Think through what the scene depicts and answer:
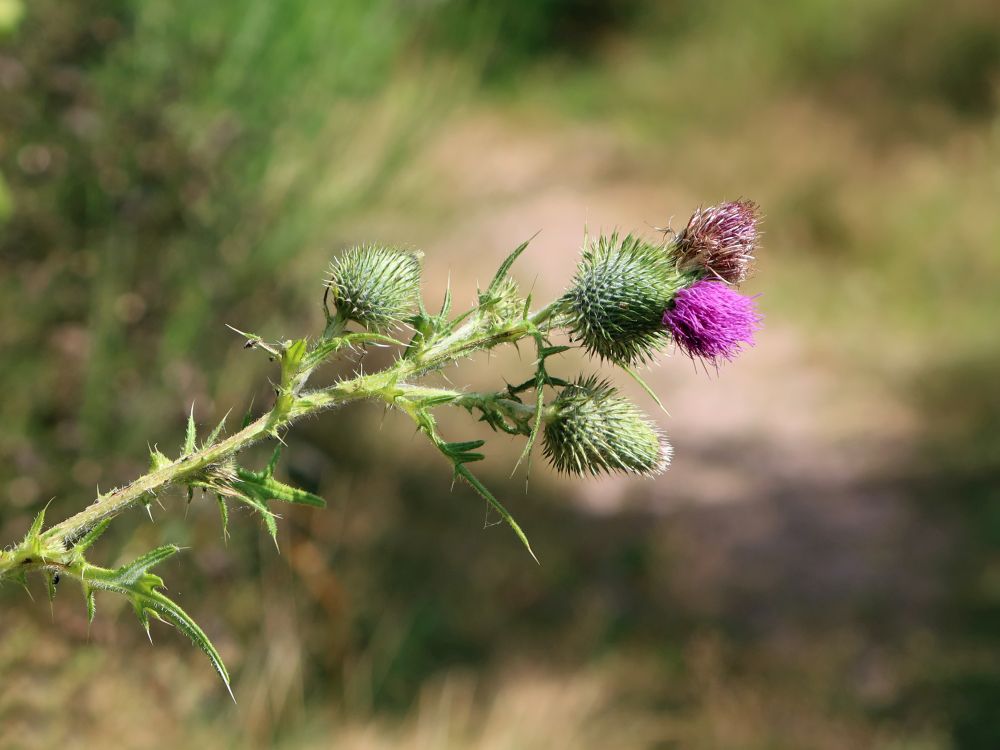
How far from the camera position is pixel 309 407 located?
1534 mm

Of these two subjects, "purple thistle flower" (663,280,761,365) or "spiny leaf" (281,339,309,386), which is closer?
"spiny leaf" (281,339,309,386)

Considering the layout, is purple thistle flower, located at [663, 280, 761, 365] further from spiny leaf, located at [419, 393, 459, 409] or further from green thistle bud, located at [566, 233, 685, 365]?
spiny leaf, located at [419, 393, 459, 409]

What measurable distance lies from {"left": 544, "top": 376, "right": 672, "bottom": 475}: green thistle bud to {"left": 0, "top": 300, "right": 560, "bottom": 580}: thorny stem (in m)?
0.16

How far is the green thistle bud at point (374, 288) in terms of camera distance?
1.86m

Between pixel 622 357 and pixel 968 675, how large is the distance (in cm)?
554

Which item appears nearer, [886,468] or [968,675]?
[968,675]

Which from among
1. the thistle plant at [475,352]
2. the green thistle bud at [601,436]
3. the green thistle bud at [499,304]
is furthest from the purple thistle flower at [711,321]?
the green thistle bud at [499,304]

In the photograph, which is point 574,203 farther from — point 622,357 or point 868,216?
point 622,357

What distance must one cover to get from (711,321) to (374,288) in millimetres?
587

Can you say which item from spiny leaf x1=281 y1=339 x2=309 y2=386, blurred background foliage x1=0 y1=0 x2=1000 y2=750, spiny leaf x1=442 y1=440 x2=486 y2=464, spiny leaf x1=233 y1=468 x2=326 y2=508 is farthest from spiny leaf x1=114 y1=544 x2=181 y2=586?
blurred background foliage x1=0 y1=0 x2=1000 y2=750

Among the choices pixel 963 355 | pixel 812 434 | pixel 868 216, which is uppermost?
pixel 868 216

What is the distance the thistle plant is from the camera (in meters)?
1.48

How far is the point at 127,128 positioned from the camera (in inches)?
185

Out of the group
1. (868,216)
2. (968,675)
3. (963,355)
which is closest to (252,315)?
(968,675)
